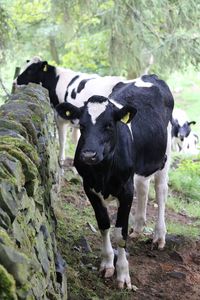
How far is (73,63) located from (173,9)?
9736mm

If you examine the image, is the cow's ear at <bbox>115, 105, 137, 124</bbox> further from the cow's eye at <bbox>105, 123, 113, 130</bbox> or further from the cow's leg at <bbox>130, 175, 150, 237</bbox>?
the cow's leg at <bbox>130, 175, 150, 237</bbox>

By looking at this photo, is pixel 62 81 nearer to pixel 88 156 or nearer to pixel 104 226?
pixel 104 226

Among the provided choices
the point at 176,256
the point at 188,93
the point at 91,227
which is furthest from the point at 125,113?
the point at 188,93

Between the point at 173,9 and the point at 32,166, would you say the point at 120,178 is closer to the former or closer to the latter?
the point at 32,166

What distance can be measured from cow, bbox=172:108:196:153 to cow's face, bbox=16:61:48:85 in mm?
6896

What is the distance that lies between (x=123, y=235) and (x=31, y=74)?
265 inches

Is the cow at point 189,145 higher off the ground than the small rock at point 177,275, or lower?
lower

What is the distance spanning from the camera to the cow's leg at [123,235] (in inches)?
211

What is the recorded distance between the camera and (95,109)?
201 inches

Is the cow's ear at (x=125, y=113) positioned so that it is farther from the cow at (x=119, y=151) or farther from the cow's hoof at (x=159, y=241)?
the cow's hoof at (x=159, y=241)

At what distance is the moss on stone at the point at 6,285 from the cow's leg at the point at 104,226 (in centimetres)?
323

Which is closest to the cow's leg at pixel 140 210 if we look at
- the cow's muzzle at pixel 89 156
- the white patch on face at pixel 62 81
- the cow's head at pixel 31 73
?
the cow's muzzle at pixel 89 156

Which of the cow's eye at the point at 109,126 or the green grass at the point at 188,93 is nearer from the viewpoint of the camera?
the cow's eye at the point at 109,126

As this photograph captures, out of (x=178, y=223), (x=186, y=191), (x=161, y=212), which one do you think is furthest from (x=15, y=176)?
(x=186, y=191)
